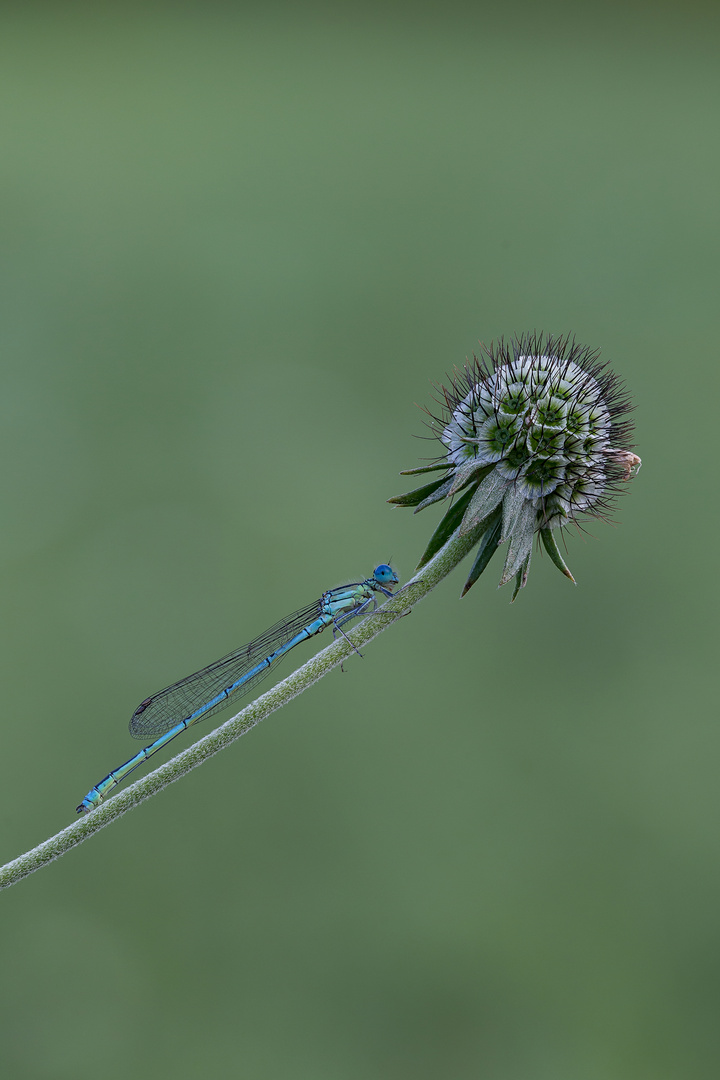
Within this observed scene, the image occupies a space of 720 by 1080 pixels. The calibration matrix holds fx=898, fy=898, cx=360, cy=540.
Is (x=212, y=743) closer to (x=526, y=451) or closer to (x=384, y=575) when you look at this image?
(x=526, y=451)

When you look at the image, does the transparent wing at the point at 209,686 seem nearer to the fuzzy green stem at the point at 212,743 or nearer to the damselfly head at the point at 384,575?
the damselfly head at the point at 384,575

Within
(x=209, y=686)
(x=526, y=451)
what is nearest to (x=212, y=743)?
(x=526, y=451)

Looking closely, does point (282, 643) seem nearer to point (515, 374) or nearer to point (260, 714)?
point (515, 374)

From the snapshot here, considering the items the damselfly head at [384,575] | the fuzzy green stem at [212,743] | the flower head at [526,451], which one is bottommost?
the fuzzy green stem at [212,743]

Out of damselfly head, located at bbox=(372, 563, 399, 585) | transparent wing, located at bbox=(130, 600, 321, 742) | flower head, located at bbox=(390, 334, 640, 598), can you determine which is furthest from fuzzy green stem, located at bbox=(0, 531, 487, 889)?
transparent wing, located at bbox=(130, 600, 321, 742)

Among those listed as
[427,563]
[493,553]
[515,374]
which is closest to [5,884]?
[427,563]

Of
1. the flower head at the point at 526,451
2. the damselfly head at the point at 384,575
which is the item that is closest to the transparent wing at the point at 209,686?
the damselfly head at the point at 384,575
